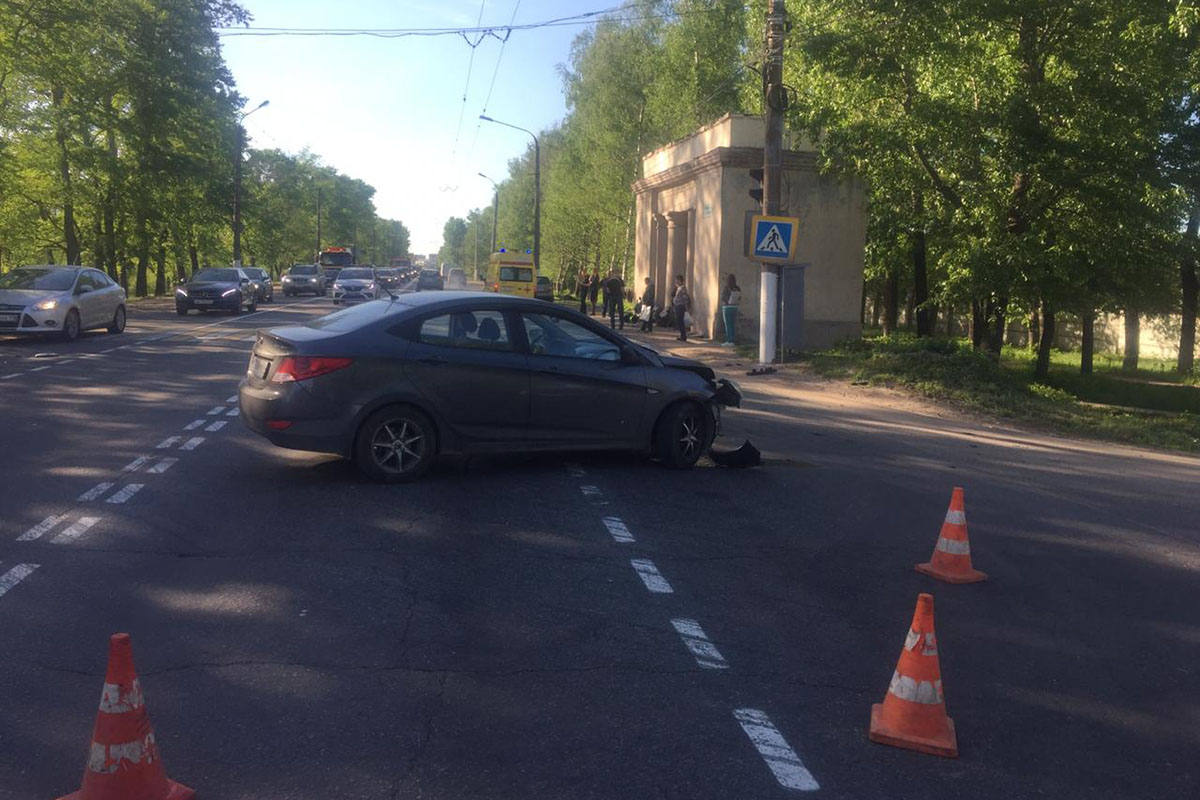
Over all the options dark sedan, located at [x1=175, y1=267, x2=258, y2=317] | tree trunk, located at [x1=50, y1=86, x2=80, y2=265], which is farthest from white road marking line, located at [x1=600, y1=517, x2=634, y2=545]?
tree trunk, located at [x1=50, y1=86, x2=80, y2=265]

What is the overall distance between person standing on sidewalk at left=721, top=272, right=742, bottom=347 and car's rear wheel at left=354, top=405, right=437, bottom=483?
1815cm

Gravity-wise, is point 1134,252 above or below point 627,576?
above

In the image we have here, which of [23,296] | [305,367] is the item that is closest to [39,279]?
[23,296]

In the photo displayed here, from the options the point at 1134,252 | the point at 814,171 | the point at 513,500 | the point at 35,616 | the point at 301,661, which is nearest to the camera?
the point at 301,661

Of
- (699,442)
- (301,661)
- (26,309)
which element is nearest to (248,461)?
(699,442)

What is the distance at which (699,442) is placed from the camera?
9.94 meters

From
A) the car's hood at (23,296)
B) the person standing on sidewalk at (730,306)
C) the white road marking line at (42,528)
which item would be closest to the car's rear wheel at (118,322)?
the car's hood at (23,296)

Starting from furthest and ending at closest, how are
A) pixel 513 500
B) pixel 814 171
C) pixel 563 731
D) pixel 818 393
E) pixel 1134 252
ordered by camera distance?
pixel 814 171 → pixel 1134 252 → pixel 818 393 → pixel 513 500 → pixel 563 731

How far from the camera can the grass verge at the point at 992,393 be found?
15.9 metres

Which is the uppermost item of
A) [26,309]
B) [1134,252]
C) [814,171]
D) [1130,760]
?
[814,171]

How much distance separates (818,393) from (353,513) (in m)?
11.9

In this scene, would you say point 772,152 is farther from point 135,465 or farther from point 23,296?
point 23,296

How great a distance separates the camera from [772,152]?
20.2 meters

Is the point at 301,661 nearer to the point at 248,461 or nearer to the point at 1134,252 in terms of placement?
the point at 248,461
